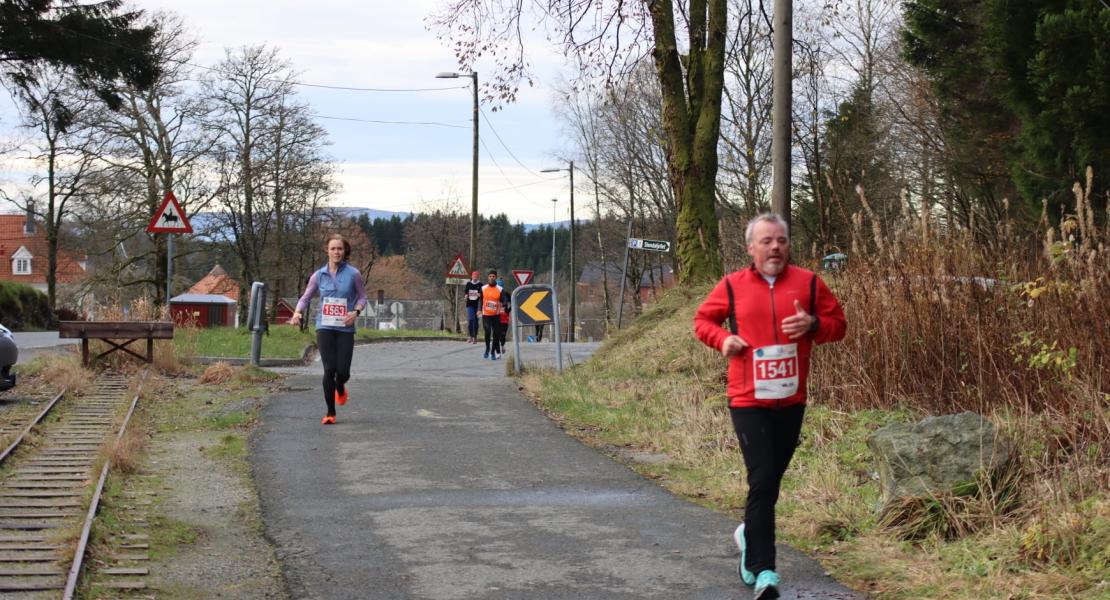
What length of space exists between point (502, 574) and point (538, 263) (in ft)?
446

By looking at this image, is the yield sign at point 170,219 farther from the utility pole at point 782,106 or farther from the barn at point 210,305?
the barn at point 210,305

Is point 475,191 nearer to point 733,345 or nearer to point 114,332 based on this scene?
point 114,332

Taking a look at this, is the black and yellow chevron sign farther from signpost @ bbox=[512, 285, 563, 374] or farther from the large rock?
the large rock

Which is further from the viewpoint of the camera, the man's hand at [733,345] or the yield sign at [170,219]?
the yield sign at [170,219]

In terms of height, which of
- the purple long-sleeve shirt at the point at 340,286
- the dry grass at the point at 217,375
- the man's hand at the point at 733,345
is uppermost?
the purple long-sleeve shirt at the point at 340,286

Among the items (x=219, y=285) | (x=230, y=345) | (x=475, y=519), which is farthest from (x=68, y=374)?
(x=219, y=285)

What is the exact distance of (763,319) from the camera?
5617 mm

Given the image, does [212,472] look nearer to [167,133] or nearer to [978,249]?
[978,249]

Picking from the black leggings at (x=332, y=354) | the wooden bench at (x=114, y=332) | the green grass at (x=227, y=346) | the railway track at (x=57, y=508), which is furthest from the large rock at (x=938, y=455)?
the green grass at (x=227, y=346)

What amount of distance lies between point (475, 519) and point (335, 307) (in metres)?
4.95

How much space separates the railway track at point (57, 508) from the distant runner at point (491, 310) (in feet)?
41.9

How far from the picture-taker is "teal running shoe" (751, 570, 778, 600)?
5.41 metres

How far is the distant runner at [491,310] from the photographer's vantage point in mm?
25812

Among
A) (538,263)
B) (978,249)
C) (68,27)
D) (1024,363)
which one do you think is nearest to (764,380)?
(1024,363)
